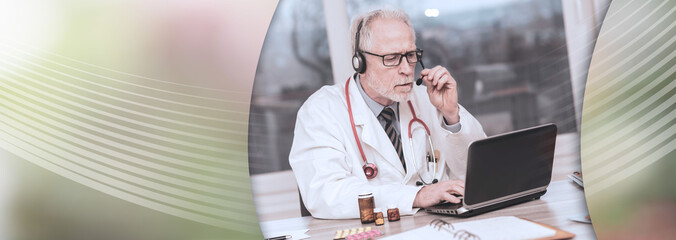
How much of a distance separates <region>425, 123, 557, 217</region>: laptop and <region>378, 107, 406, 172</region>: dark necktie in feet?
1.48

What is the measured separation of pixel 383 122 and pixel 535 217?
2.68 ft

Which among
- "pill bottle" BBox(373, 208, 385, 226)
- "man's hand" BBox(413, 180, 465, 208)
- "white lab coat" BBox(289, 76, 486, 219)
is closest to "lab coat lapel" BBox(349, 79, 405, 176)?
"white lab coat" BBox(289, 76, 486, 219)

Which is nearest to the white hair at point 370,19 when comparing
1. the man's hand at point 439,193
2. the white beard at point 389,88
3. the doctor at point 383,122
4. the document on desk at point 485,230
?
the doctor at point 383,122

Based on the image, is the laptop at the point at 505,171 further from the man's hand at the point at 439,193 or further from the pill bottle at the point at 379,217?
the pill bottle at the point at 379,217

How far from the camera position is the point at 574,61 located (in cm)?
214

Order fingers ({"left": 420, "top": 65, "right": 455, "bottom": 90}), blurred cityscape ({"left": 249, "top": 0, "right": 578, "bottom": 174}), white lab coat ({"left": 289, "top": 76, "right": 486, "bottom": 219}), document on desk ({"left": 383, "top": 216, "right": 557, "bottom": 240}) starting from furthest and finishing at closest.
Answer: blurred cityscape ({"left": 249, "top": 0, "right": 578, "bottom": 174}) → fingers ({"left": 420, "top": 65, "right": 455, "bottom": 90}) → white lab coat ({"left": 289, "top": 76, "right": 486, "bottom": 219}) → document on desk ({"left": 383, "top": 216, "right": 557, "bottom": 240})

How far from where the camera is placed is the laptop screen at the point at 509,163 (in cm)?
132

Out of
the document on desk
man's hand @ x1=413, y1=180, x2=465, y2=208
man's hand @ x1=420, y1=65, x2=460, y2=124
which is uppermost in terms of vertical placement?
man's hand @ x1=420, y1=65, x2=460, y2=124

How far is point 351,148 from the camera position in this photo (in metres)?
1.81

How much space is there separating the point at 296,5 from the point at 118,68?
29.6 inches

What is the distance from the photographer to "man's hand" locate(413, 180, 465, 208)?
1393 mm

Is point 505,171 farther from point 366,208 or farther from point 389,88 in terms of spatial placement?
point 389,88

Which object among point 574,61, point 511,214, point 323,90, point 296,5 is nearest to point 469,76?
point 574,61

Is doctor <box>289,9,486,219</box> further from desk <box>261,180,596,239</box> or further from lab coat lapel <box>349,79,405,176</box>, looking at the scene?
desk <box>261,180,596,239</box>
